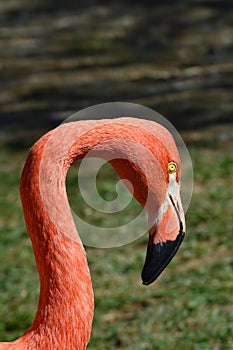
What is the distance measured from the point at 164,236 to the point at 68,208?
311 mm

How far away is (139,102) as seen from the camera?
8.38 m

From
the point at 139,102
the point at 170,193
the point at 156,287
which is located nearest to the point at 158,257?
the point at 170,193

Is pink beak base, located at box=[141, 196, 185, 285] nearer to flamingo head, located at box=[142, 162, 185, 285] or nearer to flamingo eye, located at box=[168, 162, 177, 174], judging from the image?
flamingo head, located at box=[142, 162, 185, 285]

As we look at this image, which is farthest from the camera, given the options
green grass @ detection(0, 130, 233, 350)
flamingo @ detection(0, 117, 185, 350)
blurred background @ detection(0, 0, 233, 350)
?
blurred background @ detection(0, 0, 233, 350)

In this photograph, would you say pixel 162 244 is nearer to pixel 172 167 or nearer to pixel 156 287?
pixel 172 167

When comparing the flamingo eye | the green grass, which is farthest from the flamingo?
the green grass

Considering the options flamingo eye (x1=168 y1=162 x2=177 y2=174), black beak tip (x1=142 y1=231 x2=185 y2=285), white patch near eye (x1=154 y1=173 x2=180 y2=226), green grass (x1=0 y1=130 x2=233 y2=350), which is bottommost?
green grass (x1=0 y1=130 x2=233 y2=350)

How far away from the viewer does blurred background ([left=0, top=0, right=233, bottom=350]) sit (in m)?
4.86

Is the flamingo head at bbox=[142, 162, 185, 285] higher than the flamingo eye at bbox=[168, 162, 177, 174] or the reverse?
the reverse

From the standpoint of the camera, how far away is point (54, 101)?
8781mm

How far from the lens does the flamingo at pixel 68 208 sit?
2510 mm

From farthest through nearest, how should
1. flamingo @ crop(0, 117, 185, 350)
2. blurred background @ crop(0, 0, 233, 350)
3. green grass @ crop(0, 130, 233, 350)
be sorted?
1. blurred background @ crop(0, 0, 233, 350)
2. green grass @ crop(0, 130, 233, 350)
3. flamingo @ crop(0, 117, 185, 350)

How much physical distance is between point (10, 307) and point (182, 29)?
22.0 feet

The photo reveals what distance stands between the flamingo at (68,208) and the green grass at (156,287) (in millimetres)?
2014
